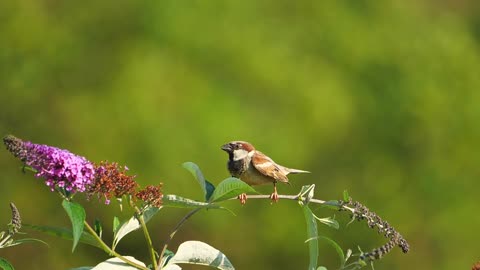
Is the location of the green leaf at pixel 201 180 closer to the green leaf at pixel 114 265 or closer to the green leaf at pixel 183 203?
the green leaf at pixel 183 203

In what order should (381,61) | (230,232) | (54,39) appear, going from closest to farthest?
(230,232)
(54,39)
(381,61)

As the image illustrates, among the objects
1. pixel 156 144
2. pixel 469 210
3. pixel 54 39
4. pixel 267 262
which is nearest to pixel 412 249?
pixel 469 210

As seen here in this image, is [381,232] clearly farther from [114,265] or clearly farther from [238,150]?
[238,150]

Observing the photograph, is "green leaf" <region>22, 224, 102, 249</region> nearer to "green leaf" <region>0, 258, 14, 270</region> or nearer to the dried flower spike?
"green leaf" <region>0, 258, 14, 270</region>

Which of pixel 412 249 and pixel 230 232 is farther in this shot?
pixel 412 249

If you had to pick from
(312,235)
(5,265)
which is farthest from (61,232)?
(312,235)

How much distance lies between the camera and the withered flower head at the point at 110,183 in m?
1.82

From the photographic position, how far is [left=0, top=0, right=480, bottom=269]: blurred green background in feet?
28.7

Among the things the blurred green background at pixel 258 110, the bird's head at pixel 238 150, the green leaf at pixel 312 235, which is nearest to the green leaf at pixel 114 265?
the green leaf at pixel 312 235

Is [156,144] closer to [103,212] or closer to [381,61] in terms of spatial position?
[103,212]

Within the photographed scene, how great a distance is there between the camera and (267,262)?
30.8 ft

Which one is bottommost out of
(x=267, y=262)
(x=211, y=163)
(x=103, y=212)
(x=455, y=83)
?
(x=267, y=262)

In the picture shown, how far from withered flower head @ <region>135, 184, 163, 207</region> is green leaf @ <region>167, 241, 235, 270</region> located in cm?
15

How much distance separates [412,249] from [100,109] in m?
3.92
